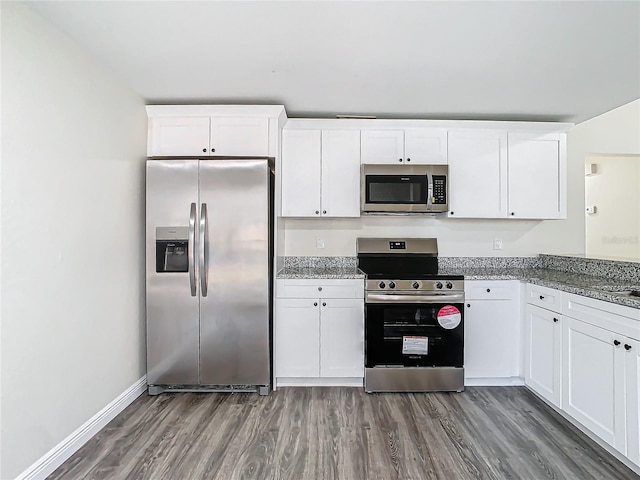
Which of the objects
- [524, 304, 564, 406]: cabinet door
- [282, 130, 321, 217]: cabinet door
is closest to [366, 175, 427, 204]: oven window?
[282, 130, 321, 217]: cabinet door

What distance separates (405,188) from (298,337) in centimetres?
154

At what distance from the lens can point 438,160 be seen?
3381mm

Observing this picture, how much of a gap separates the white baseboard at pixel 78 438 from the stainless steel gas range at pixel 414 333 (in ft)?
5.82

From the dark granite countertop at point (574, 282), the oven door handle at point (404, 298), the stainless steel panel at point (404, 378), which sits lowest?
the stainless steel panel at point (404, 378)

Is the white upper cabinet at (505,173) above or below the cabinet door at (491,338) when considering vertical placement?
above

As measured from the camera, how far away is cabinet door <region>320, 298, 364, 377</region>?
308cm

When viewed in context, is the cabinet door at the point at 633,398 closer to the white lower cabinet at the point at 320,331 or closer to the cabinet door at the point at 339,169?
the white lower cabinet at the point at 320,331

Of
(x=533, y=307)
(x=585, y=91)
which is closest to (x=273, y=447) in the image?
(x=533, y=307)

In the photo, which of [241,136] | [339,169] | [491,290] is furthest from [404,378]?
[241,136]

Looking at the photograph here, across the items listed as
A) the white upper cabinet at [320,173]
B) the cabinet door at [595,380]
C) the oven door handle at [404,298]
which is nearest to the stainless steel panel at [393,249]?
the white upper cabinet at [320,173]

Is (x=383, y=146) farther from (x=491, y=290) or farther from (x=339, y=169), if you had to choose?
(x=491, y=290)

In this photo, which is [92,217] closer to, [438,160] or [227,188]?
[227,188]

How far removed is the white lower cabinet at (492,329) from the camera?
312 cm

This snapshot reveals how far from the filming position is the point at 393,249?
3.63 meters
